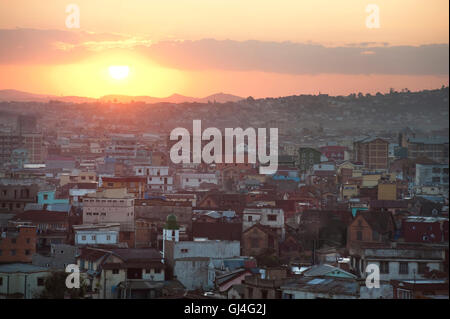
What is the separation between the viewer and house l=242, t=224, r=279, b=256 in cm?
1814

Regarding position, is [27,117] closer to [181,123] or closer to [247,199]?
[181,123]

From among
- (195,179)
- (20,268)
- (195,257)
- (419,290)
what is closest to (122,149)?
(195,179)

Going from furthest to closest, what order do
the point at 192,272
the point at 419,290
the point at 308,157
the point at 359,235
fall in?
the point at 308,157 < the point at 359,235 < the point at 192,272 < the point at 419,290

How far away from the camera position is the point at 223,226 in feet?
63.4

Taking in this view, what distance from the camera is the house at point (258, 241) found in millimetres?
18141

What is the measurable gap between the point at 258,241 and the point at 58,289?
553 cm

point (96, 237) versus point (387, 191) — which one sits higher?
point (387, 191)

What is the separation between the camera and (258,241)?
18422 mm

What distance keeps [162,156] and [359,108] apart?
52.8 meters

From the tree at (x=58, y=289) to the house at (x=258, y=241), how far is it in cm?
476

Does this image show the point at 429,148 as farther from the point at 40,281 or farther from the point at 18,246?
the point at 40,281

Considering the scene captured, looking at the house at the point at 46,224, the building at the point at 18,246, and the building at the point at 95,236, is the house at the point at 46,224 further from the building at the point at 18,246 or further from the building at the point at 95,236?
the building at the point at 18,246
